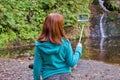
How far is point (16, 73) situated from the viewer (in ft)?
28.9

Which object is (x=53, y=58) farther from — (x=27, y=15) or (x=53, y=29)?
(x=27, y=15)

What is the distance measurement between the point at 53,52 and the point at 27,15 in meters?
14.6

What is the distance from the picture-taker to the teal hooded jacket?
378 centimetres

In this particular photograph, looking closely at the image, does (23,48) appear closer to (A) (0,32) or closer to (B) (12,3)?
(A) (0,32)

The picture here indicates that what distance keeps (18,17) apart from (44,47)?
1398 centimetres

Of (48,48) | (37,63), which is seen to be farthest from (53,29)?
(37,63)

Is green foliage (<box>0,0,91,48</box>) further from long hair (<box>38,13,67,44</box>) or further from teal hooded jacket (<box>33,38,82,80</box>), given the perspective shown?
long hair (<box>38,13,67,44</box>)

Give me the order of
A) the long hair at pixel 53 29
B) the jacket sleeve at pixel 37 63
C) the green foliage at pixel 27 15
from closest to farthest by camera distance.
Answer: the long hair at pixel 53 29 → the jacket sleeve at pixel 37 63 → the green foliage at pixel 27 15

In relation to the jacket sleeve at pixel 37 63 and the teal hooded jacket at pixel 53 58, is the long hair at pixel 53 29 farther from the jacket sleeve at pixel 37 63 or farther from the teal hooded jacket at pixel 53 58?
the jacket sleeve at pixel 37 63

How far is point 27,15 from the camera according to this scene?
18219 millimetres

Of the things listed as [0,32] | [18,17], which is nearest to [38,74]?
[0,32]

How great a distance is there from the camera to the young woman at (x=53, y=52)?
12.4 feet

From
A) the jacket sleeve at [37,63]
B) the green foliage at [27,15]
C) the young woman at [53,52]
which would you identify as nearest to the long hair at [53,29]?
the young woman at [53,52]

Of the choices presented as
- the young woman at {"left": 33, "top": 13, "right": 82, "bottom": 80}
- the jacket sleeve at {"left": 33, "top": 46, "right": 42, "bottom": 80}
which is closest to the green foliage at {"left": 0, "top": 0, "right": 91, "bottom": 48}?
the jacket sleeve at {"left": 33, "top": 46, "right": 42, "bottom": 80}
